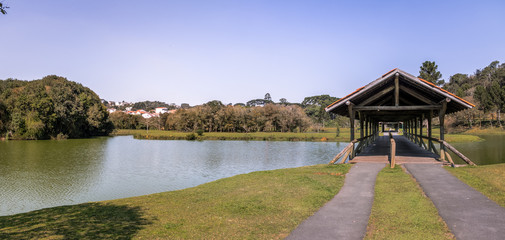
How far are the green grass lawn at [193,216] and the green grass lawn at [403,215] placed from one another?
143 cm

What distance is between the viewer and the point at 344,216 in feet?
23.6

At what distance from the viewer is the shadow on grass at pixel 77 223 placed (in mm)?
6324

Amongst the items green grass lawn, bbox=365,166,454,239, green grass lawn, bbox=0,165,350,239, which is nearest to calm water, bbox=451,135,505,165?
green grass lawn, bbox=365,166,454,239

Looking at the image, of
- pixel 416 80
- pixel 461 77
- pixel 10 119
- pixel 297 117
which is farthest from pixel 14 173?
pixel 461 77

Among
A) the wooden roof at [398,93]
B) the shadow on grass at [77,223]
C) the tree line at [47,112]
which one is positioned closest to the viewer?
the shadow on grass at [77,223]

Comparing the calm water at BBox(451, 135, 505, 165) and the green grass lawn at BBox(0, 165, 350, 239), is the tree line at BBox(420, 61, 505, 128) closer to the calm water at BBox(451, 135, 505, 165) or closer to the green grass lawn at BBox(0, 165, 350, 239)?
the calm water at BBox(451, 135, 505, 165)

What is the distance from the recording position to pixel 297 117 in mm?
91562

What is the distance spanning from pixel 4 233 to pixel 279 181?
817 centimetres

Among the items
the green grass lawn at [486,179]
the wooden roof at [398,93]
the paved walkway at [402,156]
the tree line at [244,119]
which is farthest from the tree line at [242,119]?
the green grass lawn at [486,179]

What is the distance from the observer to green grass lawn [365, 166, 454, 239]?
6000mm

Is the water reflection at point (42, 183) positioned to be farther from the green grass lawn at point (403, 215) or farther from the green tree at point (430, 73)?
the green tree at point (430, 73)

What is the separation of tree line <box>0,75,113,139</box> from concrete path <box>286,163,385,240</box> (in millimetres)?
67547

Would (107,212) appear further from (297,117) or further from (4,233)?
(297,117)

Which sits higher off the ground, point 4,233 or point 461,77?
point 461,77
